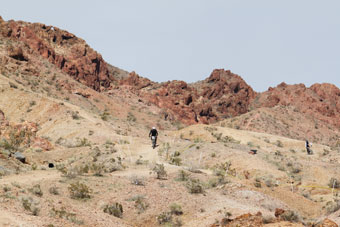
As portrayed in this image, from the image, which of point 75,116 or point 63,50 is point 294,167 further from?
point 63,50

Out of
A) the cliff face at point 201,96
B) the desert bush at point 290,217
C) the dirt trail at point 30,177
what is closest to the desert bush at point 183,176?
the dirt trail at point 30,177

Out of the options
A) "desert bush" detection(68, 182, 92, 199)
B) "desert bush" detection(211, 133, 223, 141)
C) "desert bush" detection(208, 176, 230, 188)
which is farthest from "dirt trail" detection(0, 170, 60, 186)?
"desert bush" detection(211, 133, 223, 141)

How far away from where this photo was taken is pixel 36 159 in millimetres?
24625

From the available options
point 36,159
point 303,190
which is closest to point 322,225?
point 303,190

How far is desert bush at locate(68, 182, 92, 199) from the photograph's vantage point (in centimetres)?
1449

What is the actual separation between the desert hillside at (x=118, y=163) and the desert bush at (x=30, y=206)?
0.11 ft

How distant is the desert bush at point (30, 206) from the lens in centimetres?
1131

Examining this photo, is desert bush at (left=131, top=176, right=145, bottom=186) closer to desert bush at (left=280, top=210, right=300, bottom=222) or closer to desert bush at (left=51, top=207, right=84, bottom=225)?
desert bush at (left=51, top=207, right=84, bottom=225)

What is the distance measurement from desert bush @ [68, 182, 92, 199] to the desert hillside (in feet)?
0.12

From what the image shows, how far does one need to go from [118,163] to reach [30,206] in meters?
10.3

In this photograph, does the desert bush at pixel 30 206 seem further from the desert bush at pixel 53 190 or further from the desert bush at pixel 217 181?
the desert bush at pixel 217 181

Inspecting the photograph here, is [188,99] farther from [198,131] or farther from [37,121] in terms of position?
[37,121]

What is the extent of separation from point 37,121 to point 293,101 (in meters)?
63.1

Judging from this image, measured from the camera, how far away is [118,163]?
2180 centimetres
